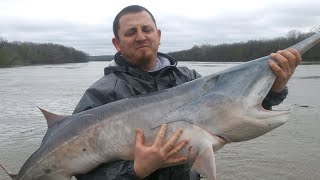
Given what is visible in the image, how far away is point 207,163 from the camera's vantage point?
318cm

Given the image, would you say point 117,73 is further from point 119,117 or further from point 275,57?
point 275,57

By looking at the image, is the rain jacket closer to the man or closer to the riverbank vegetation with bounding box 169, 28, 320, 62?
the man

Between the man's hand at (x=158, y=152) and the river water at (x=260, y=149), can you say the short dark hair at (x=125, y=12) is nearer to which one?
the man's hand at (x=158, y=152)

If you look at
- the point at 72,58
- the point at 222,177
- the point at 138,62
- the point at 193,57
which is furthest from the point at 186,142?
the point at 72,58

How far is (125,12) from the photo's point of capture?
4305mm

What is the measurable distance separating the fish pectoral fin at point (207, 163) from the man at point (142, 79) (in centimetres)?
17

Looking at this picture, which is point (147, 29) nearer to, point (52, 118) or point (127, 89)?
point (127, 89)

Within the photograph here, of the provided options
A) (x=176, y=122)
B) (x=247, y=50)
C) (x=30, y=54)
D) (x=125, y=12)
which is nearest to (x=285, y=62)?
(x=176, y=122)

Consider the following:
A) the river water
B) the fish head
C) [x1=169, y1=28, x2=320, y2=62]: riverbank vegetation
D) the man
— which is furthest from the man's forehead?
[x1=169, y1=28, x2=320, y2=62]: riverbank vegetation

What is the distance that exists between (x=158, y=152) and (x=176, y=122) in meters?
0.29

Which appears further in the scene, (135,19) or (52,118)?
(135,19)

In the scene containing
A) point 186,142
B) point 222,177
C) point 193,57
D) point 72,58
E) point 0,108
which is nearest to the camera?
point 186,142

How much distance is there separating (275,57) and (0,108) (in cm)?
1811

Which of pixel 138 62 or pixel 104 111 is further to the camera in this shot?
pixel 138 62
